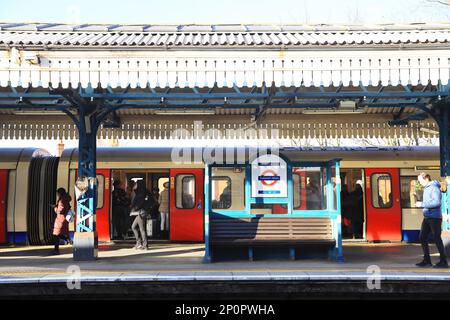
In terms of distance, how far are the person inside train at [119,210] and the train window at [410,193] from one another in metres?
7.02

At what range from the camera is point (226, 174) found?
12984 mm

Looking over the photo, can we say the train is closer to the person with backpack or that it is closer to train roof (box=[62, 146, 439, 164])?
train roof (box=[62, 146, 439, 164])

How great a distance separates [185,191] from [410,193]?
18.8 feet

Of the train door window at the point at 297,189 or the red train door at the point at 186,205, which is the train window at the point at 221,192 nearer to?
the red train door at the point at 186,205

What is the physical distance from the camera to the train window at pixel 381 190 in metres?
13.4

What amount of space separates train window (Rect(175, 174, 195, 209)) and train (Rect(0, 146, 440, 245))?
25mm

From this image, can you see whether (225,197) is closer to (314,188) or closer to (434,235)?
(314,188)

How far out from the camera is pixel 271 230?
983 cm

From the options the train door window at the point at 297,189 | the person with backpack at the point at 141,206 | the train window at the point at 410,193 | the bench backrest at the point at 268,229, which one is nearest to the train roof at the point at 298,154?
the train window at the point at 410,193

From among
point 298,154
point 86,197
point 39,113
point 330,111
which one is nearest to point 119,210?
point 39,113

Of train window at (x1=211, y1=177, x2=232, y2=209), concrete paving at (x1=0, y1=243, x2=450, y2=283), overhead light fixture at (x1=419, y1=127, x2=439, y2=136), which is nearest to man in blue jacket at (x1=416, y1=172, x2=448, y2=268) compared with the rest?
concrete paving at (x1=0, y1=243, x2=450, y2=283)
